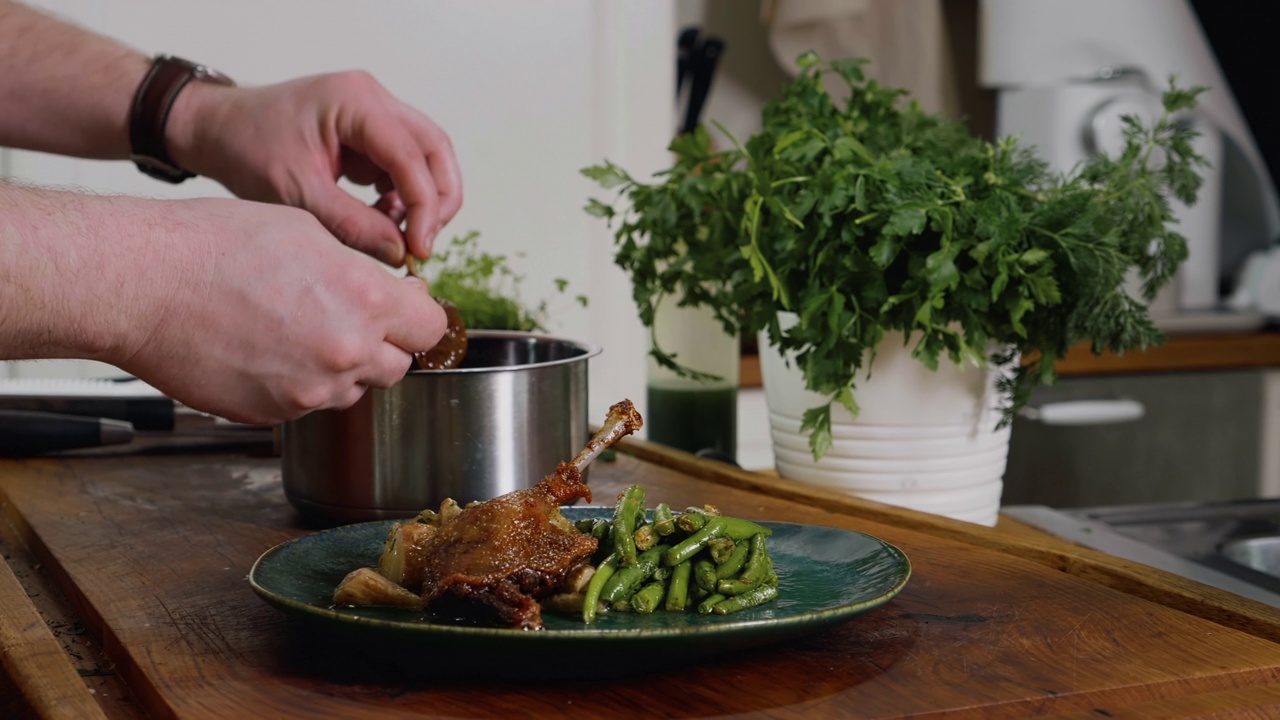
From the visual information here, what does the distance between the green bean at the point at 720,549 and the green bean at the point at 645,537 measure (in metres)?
0.04

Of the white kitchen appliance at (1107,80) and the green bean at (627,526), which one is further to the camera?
the white kitchen appliance at (1107,80)

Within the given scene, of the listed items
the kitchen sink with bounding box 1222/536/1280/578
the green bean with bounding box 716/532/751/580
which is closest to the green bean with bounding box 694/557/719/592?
the green bean with bounding box 716/532/751/580

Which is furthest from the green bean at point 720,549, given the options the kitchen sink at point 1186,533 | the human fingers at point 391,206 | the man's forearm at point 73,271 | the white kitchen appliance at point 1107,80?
the white kitchen appliance at point 1107,80

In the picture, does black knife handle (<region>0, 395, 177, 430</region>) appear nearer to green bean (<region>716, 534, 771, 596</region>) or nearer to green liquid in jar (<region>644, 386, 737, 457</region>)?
green liquid in jar (<region>644, 386, 737, 457</region>)

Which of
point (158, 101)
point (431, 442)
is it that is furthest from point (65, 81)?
point (431, 442)

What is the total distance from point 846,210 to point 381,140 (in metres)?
0.48

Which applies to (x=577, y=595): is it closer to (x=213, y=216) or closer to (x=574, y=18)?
(x=213, y=216)

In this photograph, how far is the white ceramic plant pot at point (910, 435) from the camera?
3.72 feet

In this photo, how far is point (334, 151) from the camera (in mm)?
1246

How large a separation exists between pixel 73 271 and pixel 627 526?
0.37 metres

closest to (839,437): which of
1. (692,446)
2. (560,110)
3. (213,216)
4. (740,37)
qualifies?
(692,446)

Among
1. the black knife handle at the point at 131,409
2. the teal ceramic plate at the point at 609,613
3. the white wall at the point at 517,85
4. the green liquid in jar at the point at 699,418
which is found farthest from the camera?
the white wall at the point at 517,85

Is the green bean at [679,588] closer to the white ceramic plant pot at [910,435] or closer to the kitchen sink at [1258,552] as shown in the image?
the white ceramic plant pot at [910,435]

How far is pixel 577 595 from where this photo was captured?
0.72 m
